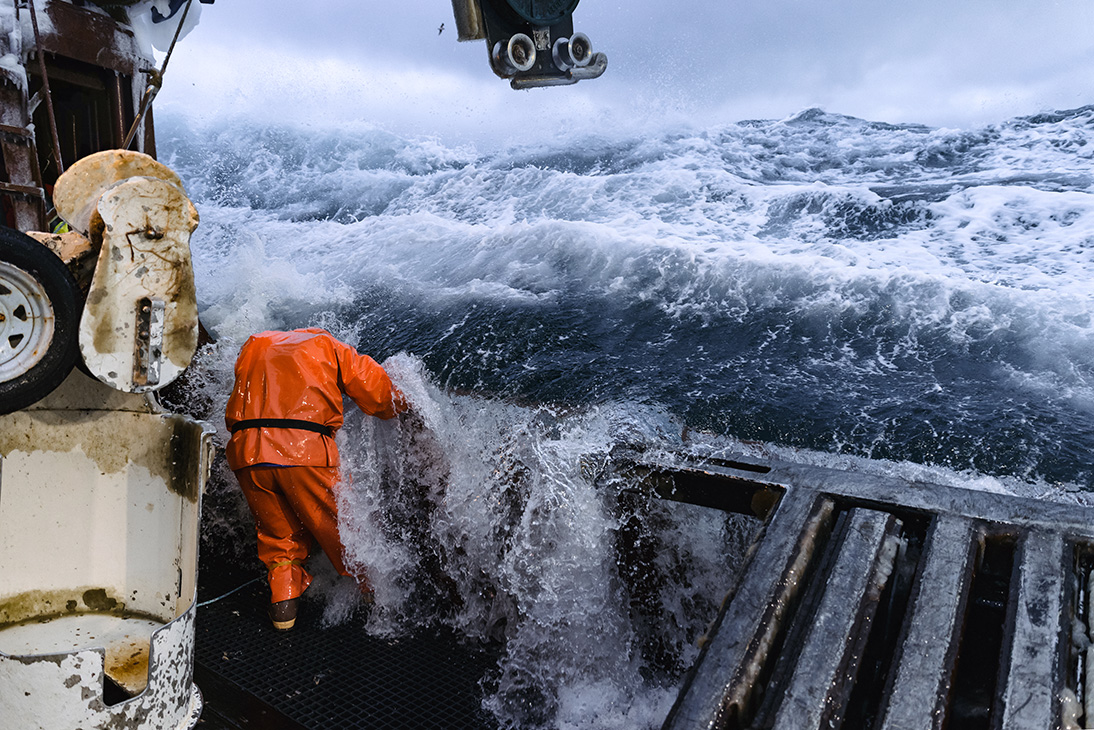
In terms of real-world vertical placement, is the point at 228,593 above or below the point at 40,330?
below

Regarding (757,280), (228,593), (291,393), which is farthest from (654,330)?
(228,593)

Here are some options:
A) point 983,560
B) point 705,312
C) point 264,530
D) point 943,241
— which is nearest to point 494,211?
point 705,312

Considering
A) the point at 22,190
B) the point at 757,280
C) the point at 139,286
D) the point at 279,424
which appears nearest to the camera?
the point at 139,286

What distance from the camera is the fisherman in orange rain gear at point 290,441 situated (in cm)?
341

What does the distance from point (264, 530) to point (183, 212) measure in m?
1.69

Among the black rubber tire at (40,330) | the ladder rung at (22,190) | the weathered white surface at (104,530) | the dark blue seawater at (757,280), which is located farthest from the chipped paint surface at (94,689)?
the ladder rung at (22,190)

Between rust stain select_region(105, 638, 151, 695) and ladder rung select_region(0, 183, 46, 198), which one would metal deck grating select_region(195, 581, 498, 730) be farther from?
ladder rung select_region(0, 183, 46, 198)

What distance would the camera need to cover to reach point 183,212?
95.6 inches

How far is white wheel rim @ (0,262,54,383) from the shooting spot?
2.21 metres

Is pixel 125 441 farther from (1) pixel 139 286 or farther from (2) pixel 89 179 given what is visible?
(2) pixel 89 179

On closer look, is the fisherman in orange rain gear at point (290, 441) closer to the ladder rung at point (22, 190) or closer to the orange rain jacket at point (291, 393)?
the orange rain jacket at point (291, 393)

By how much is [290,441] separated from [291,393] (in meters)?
0.21

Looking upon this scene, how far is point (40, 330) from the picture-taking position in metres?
2.28

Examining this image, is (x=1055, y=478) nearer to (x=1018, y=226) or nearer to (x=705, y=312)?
(x=705, y=312)
